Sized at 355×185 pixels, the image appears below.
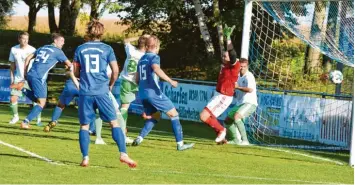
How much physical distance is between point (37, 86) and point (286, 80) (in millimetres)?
7848

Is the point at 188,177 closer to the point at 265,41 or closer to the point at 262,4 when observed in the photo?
the point at 262,4

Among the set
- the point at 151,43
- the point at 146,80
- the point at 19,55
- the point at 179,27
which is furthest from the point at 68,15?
the point at 151,43

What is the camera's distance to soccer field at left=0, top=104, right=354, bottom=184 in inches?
460

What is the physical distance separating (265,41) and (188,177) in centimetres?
953

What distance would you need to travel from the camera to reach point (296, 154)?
16.6m

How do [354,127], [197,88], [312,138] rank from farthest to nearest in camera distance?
[197,88] → [312,138] → [354,127]

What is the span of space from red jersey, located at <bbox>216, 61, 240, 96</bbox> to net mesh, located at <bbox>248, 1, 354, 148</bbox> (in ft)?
5.81

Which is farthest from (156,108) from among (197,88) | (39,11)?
(39,11)

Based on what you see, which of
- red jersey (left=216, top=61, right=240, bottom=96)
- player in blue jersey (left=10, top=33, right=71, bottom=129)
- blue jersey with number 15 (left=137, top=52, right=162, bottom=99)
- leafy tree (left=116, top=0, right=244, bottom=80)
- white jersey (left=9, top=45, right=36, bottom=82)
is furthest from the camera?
leafy tree (left=116, top=0, right=244, bottom=80)

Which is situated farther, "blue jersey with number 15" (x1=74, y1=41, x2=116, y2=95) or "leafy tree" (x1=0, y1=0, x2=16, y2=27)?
"leafy tree" (x1=0, y1=0, x2=16, y2=27)

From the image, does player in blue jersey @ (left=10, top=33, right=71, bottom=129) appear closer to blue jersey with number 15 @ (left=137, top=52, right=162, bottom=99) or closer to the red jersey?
blue jersey with number 15 @ (left=137, top=52, right=162, bottom=99)

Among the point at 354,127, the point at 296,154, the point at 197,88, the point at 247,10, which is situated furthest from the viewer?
the point at 197,88

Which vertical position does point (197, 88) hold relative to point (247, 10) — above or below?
below

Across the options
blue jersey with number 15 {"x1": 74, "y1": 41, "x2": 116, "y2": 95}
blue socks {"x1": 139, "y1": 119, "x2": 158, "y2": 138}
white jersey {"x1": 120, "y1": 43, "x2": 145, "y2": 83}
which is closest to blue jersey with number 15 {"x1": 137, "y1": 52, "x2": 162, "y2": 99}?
blue socks {"x1": 139, "y1": 119, "x2": 158, "y2": 138}
